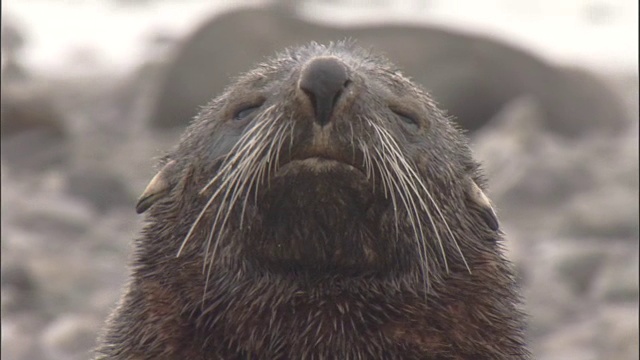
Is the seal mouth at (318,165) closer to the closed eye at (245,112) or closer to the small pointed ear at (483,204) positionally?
the closed eye at (245,112)

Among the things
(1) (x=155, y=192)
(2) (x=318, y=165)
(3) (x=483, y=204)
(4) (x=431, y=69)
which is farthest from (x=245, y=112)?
(4) (x=431, y=69)

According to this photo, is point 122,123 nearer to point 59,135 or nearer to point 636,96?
point 59,135

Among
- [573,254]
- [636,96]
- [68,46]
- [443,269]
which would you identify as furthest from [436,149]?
[68,46]

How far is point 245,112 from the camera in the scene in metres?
4.33

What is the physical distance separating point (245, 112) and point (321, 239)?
0.65 metres

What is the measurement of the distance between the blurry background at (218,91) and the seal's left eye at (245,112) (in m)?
3.06

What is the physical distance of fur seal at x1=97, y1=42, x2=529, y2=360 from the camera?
12.6 feet

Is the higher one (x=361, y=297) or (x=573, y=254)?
(x=573, y=254)

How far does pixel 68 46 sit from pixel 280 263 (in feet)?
50.8

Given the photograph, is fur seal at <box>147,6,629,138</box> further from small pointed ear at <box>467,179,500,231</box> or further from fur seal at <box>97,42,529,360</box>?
fur seal at <box>97,42,529,360</box>

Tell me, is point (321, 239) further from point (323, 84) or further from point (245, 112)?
point (245, 112)

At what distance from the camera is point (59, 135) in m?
11.6

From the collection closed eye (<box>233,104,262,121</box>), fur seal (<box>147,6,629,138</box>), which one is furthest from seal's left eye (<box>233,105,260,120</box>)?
fur seal (<box>147,6,629,138</box>)

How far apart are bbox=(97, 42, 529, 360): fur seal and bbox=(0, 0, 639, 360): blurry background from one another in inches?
107
